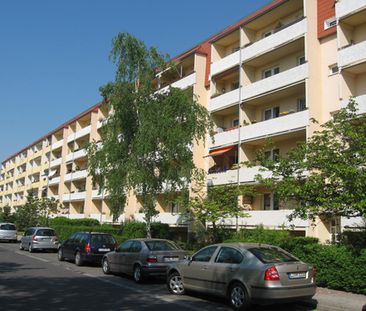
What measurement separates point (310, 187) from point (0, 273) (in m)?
10.9

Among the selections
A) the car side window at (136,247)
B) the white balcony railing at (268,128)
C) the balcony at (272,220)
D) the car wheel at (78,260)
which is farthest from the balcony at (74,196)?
the car side window at (136,247)

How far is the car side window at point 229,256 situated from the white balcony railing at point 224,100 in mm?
18992

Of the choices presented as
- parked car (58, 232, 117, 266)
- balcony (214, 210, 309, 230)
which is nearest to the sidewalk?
parked car (58, 232, 117, 266)

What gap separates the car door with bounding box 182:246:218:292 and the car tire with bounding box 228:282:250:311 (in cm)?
72

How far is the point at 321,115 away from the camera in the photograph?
23.8 m

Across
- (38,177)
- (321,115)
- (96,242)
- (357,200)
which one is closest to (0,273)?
(96,242)

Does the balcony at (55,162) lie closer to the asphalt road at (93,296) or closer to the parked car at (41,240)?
the parked car at (41,240)

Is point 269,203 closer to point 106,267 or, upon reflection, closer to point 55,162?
point 106,267

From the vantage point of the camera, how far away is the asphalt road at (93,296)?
10.00 m

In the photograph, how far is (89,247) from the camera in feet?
62.5

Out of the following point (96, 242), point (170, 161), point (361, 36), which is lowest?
point (96, 242)

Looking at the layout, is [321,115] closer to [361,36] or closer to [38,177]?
[361,36]

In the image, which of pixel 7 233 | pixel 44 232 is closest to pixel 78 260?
pixel 44 232

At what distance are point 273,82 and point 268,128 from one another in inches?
106
